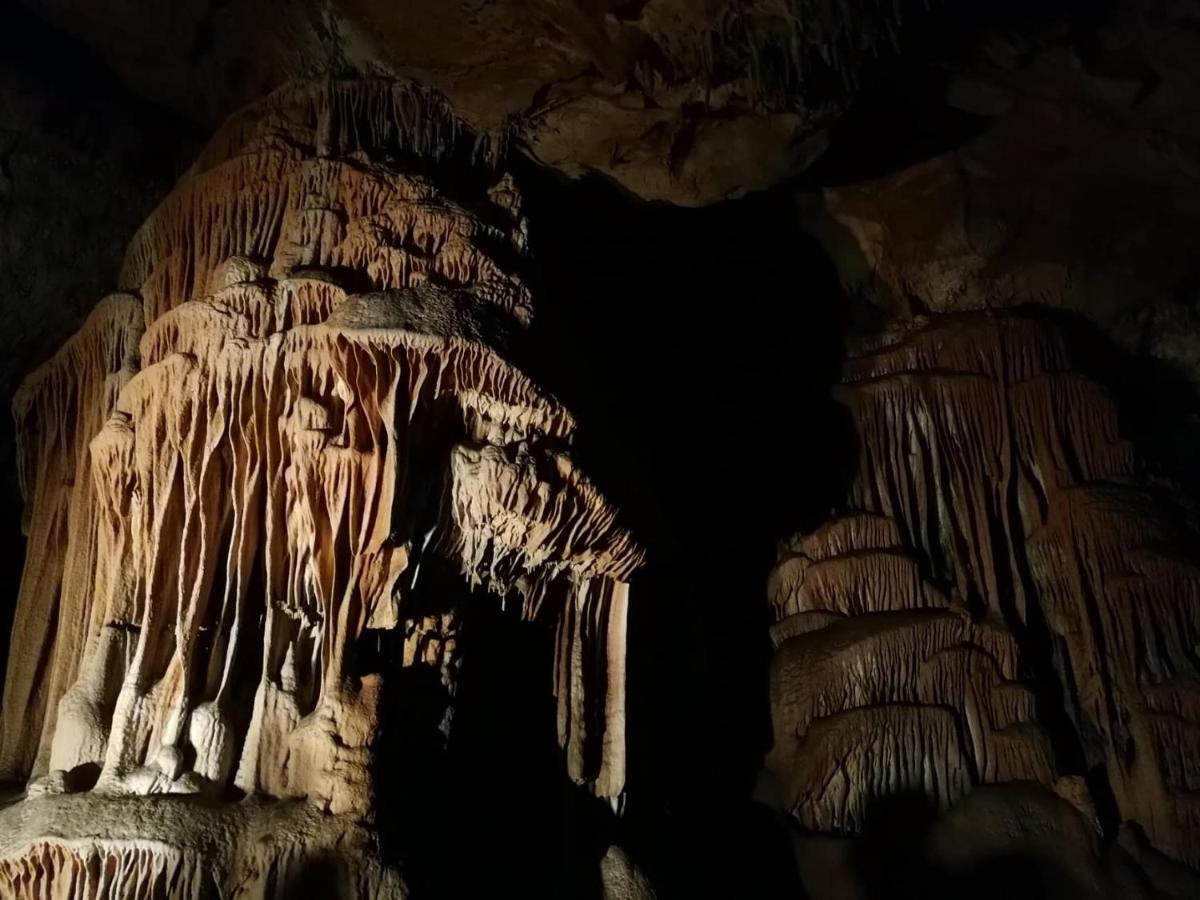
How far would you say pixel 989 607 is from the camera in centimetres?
525

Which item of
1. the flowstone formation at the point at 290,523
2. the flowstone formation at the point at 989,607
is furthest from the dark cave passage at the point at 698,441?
the flowstone formation at the point at 290,523

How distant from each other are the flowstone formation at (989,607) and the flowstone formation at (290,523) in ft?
4.84

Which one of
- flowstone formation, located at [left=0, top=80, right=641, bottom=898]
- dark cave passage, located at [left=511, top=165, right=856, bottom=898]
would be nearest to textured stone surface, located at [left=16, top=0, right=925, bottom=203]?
flowstone formation, located at [left=0, top=80, right=641, bottom=898]

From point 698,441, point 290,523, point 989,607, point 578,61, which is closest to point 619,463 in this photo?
point 290,523

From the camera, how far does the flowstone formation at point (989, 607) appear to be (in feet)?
15.6

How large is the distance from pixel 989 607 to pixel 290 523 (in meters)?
3.73

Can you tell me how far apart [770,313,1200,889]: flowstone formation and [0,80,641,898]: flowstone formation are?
148 centimetres

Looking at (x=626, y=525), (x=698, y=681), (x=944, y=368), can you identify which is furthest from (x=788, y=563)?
(x=626, y=525)

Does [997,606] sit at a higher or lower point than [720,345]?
lower

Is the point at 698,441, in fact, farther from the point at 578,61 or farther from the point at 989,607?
the point at 578,61

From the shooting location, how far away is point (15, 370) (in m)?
5.03

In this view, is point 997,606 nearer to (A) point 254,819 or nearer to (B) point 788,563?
(B) point 788,563

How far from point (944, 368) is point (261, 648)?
13.9 ft

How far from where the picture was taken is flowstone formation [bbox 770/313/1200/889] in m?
4.75
